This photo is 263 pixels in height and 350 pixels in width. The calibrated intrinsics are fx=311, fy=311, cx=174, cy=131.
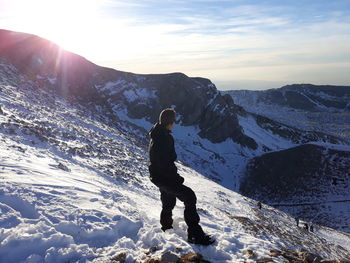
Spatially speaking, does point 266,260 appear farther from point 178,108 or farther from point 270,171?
point 178,108

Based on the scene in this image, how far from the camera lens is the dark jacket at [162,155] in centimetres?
763

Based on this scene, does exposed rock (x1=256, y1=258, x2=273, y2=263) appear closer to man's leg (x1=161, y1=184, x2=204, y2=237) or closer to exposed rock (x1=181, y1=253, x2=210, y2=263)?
exposed rock (x1=181, y1=253, x2=210, y2=263)

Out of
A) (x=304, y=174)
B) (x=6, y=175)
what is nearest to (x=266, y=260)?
(x=6, y=175)

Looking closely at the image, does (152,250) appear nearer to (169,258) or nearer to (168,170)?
(169,258)

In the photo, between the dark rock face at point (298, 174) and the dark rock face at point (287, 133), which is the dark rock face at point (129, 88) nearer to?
the dark rock face at point (298, 174)

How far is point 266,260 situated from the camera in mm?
6977

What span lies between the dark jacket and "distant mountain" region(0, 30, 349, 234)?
4738 cm

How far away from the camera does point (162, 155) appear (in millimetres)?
7633

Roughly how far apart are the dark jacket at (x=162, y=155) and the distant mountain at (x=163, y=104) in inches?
1865

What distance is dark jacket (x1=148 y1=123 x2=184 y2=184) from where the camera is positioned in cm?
763

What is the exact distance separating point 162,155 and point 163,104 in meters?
76.4

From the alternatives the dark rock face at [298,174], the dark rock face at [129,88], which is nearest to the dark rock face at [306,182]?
the dark rock face at [298,174]

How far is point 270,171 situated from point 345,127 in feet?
512

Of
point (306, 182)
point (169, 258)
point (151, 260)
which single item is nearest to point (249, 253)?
point (169, 258)
